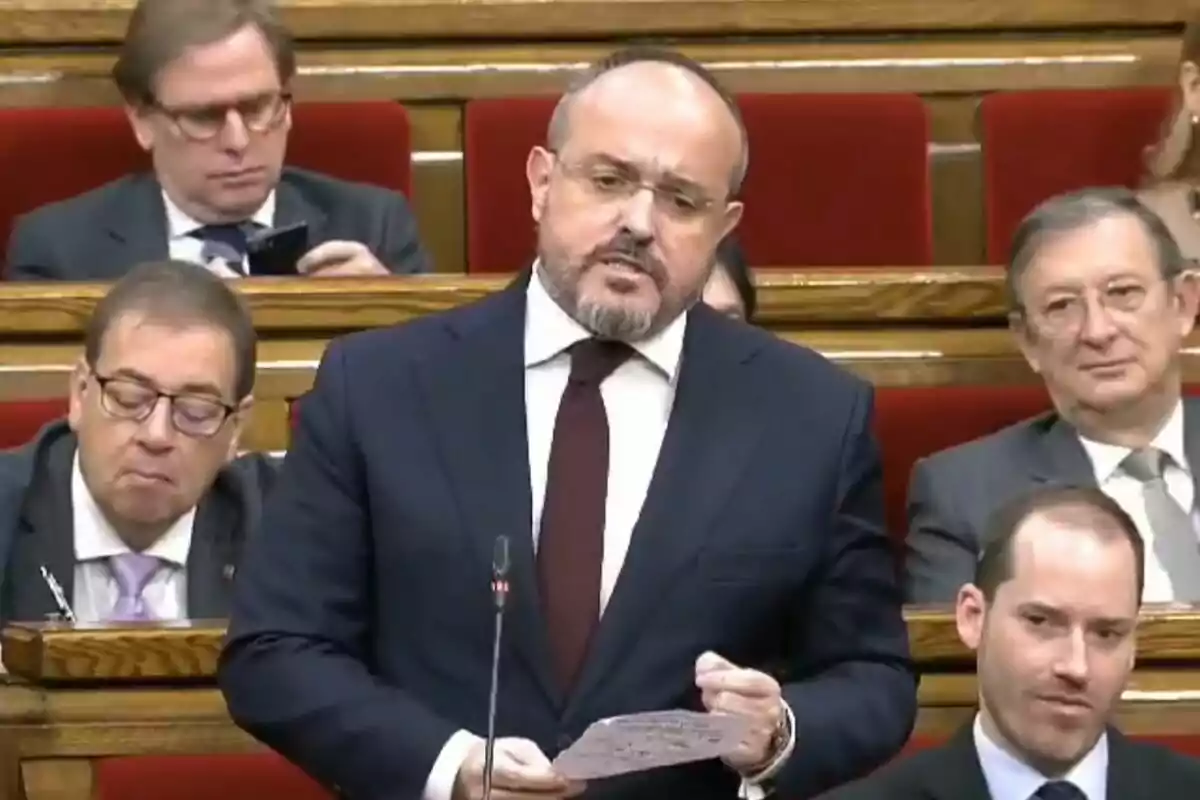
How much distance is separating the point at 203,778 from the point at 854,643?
11.3 inches

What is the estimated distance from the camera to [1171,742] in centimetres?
111

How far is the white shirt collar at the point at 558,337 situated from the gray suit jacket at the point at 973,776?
180 mm

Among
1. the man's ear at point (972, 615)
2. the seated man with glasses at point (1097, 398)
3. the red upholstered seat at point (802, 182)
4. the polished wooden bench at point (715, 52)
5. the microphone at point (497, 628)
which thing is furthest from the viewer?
the polished wooden bench at point (715, 52)

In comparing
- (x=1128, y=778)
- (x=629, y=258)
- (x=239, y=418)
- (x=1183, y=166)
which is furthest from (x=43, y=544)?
(x=1183, y=166)

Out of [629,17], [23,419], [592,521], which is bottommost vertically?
[592,521]

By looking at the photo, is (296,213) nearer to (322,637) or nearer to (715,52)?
(715,52)

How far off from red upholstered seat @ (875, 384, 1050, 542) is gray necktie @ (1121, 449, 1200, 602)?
0.08 m

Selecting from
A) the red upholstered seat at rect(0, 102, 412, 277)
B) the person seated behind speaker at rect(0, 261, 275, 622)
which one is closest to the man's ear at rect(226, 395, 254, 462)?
the person seated behind speaker at rect(0, 261, 275, 622)

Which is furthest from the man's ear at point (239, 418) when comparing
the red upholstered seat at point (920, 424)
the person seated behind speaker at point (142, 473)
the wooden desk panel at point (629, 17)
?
the wooden desk panel at point (629, 17)

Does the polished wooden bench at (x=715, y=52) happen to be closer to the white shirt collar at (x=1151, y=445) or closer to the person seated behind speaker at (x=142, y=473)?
the white shirt collar at (x=1151, y=445)

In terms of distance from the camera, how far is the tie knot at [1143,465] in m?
1.38

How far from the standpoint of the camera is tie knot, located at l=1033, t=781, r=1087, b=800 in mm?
1009

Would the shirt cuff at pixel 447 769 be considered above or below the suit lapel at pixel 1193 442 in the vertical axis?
below

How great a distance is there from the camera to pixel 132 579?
1249 mm
